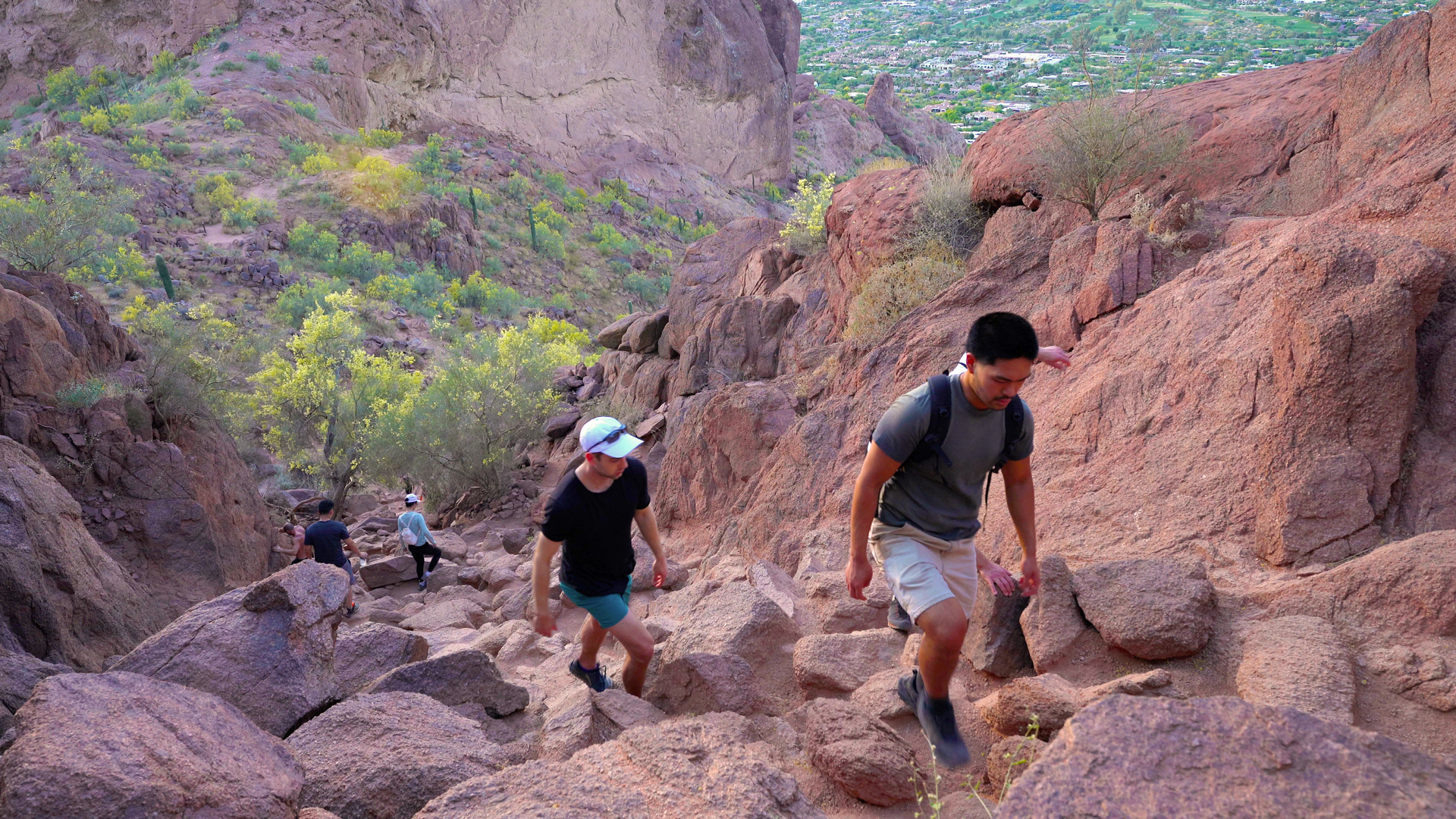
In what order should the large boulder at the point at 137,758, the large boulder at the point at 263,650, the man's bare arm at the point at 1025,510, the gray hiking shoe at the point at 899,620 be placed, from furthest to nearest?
Result: the gray hiking shoe at the point at 899,620 < the large boulder at the point at 263,650 < the man's bare arm at the point at 1025,510 < the large boulder at the point at 137,758

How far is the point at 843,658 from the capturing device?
171 inches

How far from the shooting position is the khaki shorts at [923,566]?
3275 mm

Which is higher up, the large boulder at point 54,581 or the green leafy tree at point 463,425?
the large boulder at point 54,581

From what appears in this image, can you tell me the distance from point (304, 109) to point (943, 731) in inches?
1536

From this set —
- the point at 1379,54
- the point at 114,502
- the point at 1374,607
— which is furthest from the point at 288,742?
the point at 1379,54

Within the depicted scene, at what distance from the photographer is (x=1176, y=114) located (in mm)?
10555

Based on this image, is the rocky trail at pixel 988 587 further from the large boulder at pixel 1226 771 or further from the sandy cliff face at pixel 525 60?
the sandy cliff face at pixel 525 60

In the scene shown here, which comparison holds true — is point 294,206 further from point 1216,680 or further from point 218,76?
point 1216,680

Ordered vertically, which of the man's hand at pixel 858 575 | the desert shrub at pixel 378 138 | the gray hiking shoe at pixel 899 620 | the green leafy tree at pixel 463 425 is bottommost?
the green leafy tree at pixel 463 425

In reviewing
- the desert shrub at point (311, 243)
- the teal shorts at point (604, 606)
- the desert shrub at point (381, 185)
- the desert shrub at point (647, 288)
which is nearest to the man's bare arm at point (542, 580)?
the teal shorts at point (604, 606)

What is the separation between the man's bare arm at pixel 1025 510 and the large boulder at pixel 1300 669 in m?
0.84

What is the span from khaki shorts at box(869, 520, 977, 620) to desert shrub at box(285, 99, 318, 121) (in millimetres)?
38202

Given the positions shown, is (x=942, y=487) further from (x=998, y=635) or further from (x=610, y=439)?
(x=610, y=439)

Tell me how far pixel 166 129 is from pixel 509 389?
23.5m
